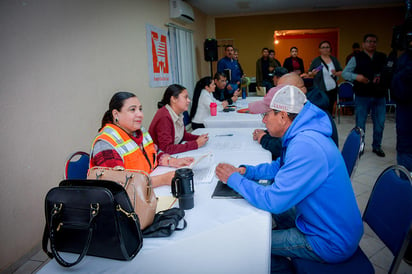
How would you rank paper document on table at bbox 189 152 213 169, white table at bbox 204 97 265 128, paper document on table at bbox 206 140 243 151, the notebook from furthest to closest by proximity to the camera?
white table at bbox 204 97 265 128, paper document on table at bbox 206 140 243 151, paper document on table at bbox 189 152 213 169, the notebook

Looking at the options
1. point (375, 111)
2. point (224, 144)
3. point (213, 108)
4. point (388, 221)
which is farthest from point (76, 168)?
point (375, 111)

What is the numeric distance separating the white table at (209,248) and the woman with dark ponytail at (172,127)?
98 centimetres

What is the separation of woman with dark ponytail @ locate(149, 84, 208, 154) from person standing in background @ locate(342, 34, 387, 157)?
277cm

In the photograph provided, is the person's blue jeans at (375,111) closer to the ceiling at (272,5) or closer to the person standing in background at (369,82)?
the person standing in background at (369,82)

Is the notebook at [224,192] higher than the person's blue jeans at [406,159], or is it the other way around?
the notebook at [224,192]

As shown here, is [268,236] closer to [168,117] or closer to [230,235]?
[230,235]

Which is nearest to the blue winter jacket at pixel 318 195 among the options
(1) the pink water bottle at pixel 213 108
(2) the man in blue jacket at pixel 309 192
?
(2) the man in blue jacket at pixel 309 192

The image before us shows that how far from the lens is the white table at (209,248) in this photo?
35.8 inches

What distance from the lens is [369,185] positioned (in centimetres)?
308

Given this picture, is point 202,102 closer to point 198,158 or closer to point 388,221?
point 198,158

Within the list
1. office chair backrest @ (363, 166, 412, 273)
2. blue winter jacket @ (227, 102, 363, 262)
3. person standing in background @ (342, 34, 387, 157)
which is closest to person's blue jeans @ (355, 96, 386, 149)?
person standing in background @ (342, 34, 387, 157)

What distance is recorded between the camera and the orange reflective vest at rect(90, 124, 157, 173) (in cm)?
155

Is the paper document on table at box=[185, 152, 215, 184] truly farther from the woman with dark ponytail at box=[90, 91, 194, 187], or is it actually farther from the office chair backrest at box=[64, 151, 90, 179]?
the office chair backrest at box=[64, 151, 90, 179]

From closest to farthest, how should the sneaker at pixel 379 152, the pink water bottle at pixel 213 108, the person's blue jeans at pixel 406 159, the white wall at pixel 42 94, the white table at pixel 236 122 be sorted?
1. the white wall at pixel 42 94
2. the person's blue jeans at pixel 406 159
3. the white table at pixel 236 122
4. the pink water bottle at pixel 213 108
5. the sneaker at pixel 379 152
